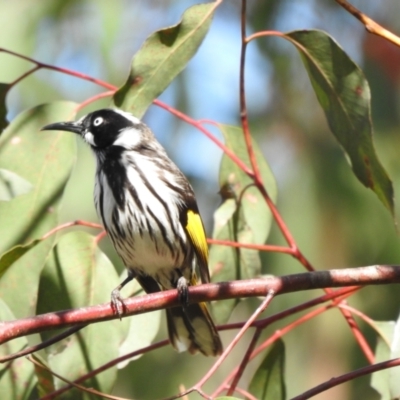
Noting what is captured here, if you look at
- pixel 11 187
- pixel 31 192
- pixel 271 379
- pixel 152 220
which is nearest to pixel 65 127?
pixel 31 192

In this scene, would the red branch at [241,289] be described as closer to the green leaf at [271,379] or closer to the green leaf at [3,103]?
the green leaf at [271,379]

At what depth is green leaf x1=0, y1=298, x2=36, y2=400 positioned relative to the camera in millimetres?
2963

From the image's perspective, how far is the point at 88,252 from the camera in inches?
127

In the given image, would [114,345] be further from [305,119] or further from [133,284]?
[305,119]

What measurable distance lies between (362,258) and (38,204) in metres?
2.71

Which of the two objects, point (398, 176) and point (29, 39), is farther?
point (398, 176)

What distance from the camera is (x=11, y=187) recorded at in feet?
8.84

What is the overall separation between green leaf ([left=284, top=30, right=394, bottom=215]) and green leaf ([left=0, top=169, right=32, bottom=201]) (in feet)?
3.59

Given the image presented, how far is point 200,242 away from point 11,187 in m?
0.99

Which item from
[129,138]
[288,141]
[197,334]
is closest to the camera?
[197,334]

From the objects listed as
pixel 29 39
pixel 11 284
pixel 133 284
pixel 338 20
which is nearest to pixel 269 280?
pixel 11 284

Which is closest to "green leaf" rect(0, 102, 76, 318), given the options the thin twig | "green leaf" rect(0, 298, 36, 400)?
"green leaf" rect(0, 298, 36, 400)

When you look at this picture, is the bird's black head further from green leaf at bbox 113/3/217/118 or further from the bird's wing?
green leaf at bbox 113/3/217/118

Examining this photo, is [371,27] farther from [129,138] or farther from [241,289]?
[129,138]
